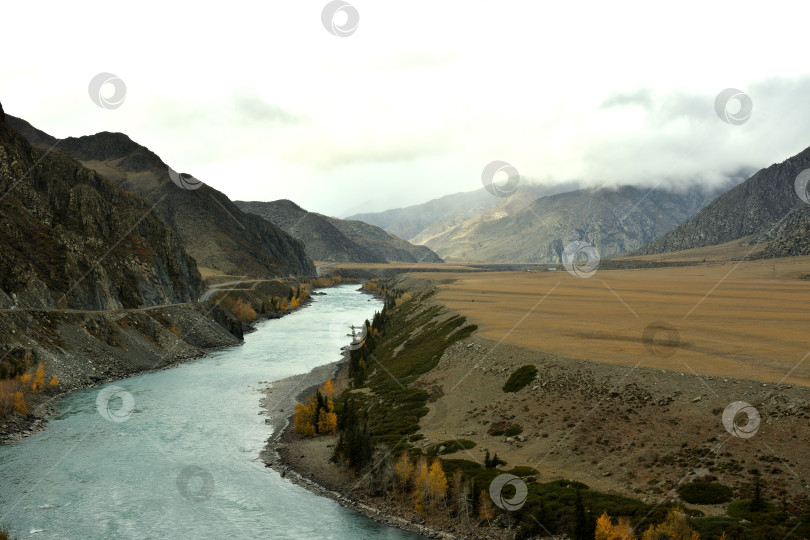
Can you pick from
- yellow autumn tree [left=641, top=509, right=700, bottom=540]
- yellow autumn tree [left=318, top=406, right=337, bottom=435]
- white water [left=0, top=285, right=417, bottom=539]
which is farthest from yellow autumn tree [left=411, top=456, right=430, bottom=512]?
yellow autumn tree [left=318, top=406, right=337, bottom=435]

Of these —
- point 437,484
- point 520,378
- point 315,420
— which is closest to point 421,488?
point 437,484

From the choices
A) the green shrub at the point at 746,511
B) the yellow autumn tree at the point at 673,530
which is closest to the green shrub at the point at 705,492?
the green shrub at the point at 746,511

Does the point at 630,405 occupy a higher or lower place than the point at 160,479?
higher

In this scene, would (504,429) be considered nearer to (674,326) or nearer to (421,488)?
(421,488)

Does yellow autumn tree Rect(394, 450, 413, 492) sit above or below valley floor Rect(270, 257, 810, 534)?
below

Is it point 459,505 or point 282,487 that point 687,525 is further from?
point 282,487

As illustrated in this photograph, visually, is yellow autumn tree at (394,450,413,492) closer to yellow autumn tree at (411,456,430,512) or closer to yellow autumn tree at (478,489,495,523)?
yellow autumn tree at (411,456,430,512)
